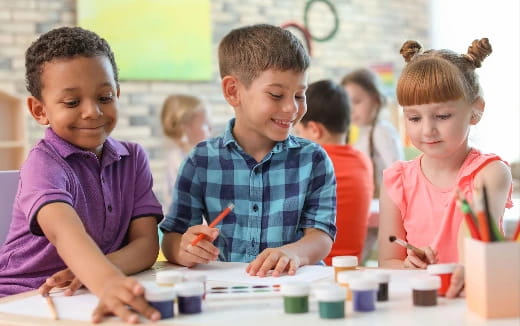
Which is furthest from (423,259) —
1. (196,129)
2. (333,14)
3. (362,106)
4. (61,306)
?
(333,14)

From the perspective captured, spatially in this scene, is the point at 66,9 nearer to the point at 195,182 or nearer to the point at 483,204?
the point at 195,182

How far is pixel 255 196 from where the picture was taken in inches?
72.6

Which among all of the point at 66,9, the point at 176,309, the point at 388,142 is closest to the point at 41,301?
the point at 176,309

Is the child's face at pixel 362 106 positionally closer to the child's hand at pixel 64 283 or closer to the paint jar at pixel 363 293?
the child's hand at pixel 64 283

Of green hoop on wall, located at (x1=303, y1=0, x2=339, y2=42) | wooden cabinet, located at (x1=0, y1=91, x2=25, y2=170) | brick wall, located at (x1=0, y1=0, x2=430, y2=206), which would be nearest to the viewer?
wooden cabinet, located at (x1=0, y1=91, x2=25, y2=170)

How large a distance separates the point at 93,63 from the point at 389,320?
847 mm

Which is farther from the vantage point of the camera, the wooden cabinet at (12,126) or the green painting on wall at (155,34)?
the green painting on wall at (155,34)

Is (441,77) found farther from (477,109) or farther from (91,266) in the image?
A: (91,266)

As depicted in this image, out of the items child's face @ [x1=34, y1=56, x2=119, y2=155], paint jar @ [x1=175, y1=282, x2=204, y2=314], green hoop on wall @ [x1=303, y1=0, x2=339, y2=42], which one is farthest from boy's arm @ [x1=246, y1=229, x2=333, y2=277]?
green hoop on wall @ [x1=303, y1=0, x2=339, y2=42]

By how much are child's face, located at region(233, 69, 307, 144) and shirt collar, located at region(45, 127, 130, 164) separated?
33cm

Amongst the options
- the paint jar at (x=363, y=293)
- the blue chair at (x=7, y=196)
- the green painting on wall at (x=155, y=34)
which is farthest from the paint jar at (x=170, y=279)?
the green painting on wall at (x=155, y=34)

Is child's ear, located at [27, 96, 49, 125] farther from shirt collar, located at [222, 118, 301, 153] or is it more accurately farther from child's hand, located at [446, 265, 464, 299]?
child's hand, located at [446, 265, 464, 299]

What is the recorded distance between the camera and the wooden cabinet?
496 centimetres

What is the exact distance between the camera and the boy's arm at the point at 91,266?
1127 mm
